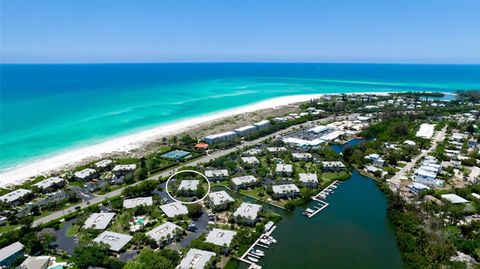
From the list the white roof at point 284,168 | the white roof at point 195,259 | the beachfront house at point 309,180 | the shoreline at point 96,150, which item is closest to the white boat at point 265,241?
the white roof at point 195,259

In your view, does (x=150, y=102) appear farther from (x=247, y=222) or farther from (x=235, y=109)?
(x=247, y=222)

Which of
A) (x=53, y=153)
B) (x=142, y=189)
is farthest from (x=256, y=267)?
(x=53, y=153)

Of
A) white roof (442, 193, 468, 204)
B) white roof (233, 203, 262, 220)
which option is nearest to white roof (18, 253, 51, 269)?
white roof (233, 203, 262, 220)

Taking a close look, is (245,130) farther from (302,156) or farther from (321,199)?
(321,199)

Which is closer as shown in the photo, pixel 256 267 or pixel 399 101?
pixel 256 267

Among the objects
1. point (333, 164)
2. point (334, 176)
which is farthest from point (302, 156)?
point (334, 176)

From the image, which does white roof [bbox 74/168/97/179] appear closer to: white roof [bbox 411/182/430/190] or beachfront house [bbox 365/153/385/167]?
beachfront house [bbox 365/153/385/167]
